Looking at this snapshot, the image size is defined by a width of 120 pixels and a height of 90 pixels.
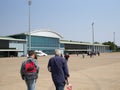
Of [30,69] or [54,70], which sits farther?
[30,69]

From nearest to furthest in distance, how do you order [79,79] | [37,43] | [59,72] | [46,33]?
1. [59,72]
2. [79,79]
3. [37,43]
4. [46,33]

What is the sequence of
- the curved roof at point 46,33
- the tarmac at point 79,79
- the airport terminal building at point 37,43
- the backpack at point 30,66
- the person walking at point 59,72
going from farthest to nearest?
the curved roof at point 46,33
the airport terminal building at point 37,43
the tarmac at point 79,79
the backpack at point 30,66
the person walking at point 59,72

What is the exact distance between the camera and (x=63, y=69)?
5715mm

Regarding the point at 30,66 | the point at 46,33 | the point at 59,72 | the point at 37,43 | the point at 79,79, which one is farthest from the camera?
the point at 46,33

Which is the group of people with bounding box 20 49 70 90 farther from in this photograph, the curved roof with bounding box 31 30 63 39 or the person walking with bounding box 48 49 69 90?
the curved roof with bounding box 31 30 63 39

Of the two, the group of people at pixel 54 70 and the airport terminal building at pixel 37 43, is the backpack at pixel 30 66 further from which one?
the airport terminal building at pixel 37 43

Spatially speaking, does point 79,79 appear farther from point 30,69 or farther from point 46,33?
point 46,33

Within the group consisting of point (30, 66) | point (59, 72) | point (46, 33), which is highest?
point (46, 33)

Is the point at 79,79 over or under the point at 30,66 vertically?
under

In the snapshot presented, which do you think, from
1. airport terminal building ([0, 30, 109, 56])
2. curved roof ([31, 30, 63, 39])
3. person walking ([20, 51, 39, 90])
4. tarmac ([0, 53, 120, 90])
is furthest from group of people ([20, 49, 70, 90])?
curved roof ([31, 30, 63, 39])

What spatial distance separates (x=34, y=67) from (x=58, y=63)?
76 cm

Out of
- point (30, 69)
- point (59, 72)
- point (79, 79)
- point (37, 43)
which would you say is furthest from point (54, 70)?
point (37, 43)

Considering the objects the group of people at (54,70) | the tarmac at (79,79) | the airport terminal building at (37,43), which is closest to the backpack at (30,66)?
the group of people at (54,70)

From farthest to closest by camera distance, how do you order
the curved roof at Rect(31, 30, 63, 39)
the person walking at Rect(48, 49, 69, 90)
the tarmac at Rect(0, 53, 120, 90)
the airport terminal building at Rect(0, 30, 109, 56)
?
the curved roof at Rect(31, 30, 63, 39) < the airport terminal building at Rect(0, 30, 109, 56) < the tarmac at Rect(0, 53, 120, 90) < the person walking at Rect(48, 49, 69, 90)
